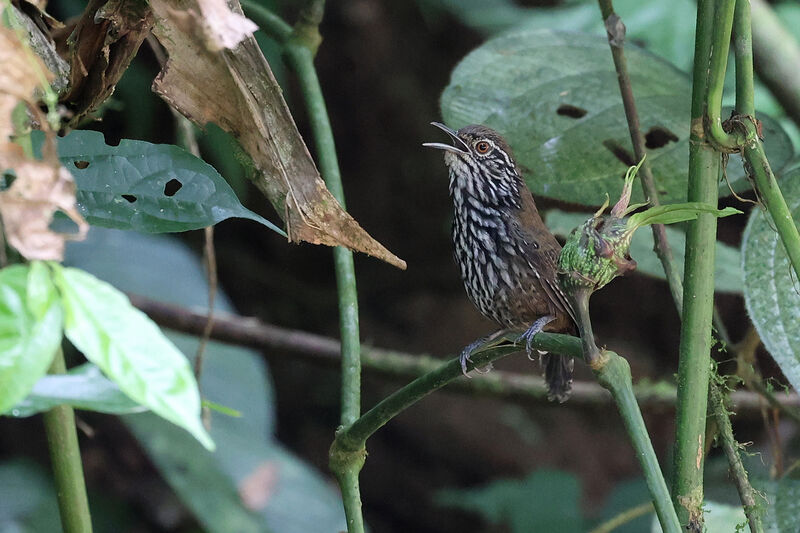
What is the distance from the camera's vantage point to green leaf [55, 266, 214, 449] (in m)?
0.73

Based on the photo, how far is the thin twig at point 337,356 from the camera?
3260 mm

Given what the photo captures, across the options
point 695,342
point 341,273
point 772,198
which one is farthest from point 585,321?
point 341,273

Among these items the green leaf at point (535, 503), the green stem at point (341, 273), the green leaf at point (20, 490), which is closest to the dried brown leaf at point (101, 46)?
the green stem at point (341, 273)

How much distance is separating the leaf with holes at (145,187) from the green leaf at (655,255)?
4.00 feet

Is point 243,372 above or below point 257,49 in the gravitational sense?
below

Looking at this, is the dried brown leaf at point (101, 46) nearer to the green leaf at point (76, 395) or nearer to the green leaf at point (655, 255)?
the green leaf at point (76, 395)

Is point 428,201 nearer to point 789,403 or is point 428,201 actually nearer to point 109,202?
point 789,403

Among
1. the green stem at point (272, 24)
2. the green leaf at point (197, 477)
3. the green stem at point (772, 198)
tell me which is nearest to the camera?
the green stem at point (772, 198)

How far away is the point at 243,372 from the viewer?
3.86 m

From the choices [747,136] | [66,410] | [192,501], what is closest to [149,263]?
[192,501]

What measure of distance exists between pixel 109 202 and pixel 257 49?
34 cm

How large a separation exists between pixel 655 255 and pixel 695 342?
42.1 inches

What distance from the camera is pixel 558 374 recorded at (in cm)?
273

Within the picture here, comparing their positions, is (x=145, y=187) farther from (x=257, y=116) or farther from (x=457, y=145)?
(x=457, y=145)
